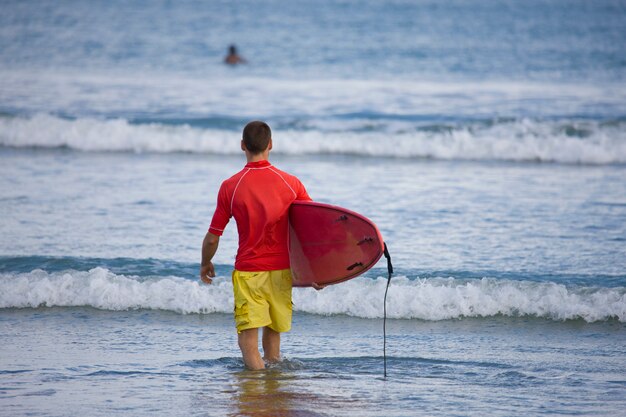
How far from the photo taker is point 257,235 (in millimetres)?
4680

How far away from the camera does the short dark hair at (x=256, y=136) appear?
4.55 meters

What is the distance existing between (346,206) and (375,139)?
16.7ft

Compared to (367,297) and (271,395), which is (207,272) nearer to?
(271,395)

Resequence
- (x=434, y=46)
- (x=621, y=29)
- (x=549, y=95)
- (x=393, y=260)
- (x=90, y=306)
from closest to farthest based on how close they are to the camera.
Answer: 1. (x=90, y=306)
2. (x=393, y=260)
3. (x=549, y=95)
4. (x=434, y=46)
5. (x=621, y=29)

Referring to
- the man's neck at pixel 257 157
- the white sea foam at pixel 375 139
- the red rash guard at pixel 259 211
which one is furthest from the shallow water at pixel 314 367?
the white sea foam at pixel 375 139

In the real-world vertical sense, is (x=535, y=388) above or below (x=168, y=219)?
below

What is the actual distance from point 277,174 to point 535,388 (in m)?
Answer: 1.76

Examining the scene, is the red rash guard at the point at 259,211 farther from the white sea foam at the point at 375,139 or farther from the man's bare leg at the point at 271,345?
the white sea foam at the point at 375,139

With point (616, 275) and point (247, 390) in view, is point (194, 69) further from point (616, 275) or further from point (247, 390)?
point (247, 390)

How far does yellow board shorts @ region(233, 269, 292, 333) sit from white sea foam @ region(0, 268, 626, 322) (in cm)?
151

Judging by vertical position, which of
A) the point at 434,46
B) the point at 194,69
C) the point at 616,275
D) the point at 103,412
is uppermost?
the point at 434,46

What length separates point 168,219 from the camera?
877 centimetres

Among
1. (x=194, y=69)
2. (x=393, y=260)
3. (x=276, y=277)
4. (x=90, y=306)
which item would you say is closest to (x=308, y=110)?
(x=194, y=69)

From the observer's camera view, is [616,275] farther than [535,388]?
Yes
